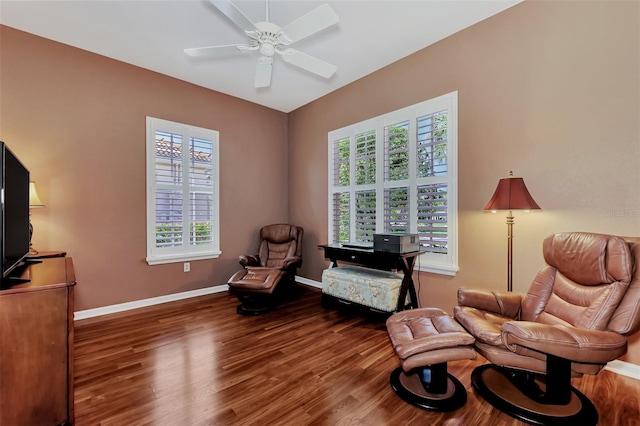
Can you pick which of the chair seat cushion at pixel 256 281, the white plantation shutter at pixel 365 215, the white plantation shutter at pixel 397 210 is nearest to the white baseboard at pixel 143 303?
the chair seat cushion at pixel 256 281

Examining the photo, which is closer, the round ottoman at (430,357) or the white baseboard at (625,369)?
the round ottoman at (430,357)

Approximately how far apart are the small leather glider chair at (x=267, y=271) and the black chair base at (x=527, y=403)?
2.22 meters

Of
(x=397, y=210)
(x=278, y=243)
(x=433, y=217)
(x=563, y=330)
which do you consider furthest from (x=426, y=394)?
(x=278, y=243)

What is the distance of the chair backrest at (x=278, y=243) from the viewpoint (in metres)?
4.30

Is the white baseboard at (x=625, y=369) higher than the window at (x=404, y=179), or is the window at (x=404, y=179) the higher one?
the window at (x=404, y=179)

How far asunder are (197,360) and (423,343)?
Result: 5.92ft

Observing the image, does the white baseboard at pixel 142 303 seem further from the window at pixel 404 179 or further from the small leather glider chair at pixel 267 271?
the window at pixel 404 179

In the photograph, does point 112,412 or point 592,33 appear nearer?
point 112,412

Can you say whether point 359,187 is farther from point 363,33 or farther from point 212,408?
point 212,408

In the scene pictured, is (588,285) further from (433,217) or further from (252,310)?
(252,310)

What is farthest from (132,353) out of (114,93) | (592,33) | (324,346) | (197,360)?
(592,33)

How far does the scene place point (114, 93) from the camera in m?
3.39

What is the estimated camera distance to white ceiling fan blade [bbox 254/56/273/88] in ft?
8.35

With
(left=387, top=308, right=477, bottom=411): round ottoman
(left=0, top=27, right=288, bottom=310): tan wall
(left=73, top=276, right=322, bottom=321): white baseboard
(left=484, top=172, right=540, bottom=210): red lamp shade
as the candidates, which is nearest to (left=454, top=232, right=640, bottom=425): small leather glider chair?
(left=387, top=308, right=477, bottom=411): round ottoman
